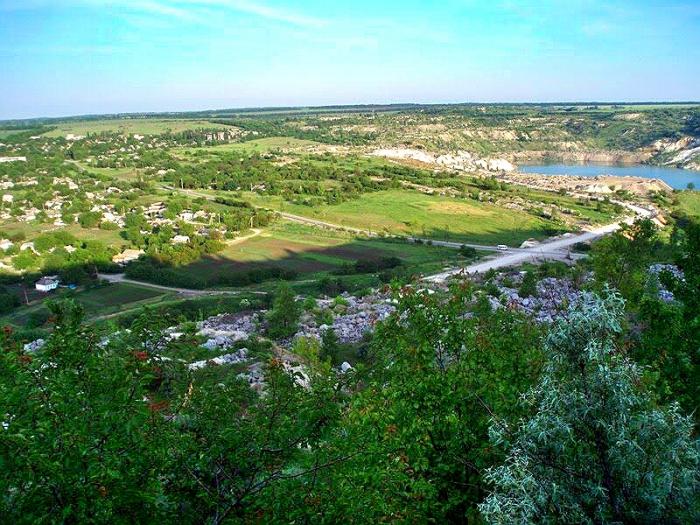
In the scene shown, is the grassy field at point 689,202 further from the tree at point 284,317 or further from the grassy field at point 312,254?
the tree at point 284,317

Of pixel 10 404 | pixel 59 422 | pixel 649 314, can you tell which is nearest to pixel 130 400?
pixel 59 422

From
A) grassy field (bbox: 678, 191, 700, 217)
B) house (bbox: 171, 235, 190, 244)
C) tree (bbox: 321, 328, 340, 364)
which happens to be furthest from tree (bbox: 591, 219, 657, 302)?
grassy field (bbox: 678, 191, 700, 217)

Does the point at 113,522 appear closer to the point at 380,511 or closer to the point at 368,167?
the point at 380,511

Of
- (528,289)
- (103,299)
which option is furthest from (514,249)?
(103,299)

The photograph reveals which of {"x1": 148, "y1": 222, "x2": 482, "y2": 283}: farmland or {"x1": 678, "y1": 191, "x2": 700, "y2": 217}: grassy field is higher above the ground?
{"x1": 148, "y1": 222, "x2": 482, "y2": 283}: farmland

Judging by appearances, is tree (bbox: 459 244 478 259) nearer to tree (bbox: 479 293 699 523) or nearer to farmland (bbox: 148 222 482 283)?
farmland (bbox: 148 222 482 283)

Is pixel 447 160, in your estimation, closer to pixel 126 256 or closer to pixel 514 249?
pixel 514 249

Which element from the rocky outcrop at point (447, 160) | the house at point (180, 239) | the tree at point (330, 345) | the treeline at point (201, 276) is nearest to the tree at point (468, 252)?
the treeline at point (201, 276)
